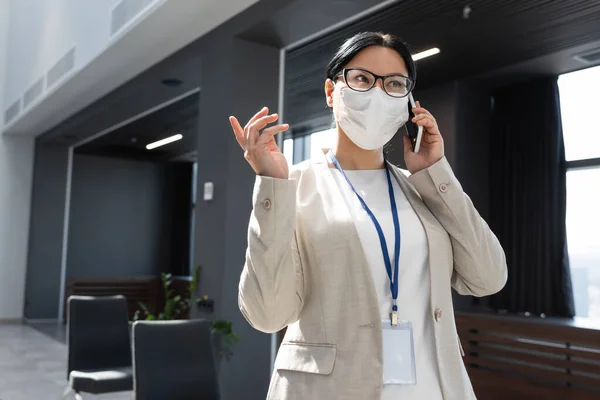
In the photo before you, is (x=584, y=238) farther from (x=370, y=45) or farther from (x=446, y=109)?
(x=370, y=45)

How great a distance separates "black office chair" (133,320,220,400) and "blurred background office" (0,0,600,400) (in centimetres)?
1

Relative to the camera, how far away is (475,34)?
467 cm

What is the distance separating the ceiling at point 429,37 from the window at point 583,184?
0.88ft

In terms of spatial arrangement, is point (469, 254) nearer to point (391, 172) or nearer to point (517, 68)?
point (391, 172)

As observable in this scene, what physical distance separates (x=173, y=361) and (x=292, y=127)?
538 centimetres

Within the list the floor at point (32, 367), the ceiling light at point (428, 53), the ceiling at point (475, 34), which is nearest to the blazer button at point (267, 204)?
the ceiling at point (475, 34)

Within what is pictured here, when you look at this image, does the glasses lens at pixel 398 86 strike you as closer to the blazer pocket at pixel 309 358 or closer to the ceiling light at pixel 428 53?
the blazer pocket at pixel 309 358

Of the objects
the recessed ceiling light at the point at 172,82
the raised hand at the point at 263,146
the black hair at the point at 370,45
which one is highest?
the recessed ceiling light at the point at 172,82

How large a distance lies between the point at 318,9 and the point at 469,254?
10.2ft

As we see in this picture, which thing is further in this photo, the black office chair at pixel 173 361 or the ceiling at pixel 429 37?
the ceiling at pixel 429 37

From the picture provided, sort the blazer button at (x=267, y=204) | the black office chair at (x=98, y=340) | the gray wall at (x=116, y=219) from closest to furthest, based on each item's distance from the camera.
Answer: the blazer button at (x=267, y=204) < the black office chair at (x=98, y=340) < the gray wall at (x=116, y=219)

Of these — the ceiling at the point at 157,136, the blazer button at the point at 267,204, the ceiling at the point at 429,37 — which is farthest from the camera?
the ceiling at the point at 157,136

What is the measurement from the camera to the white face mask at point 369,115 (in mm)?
1147

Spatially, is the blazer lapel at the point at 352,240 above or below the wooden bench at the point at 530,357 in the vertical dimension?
above
